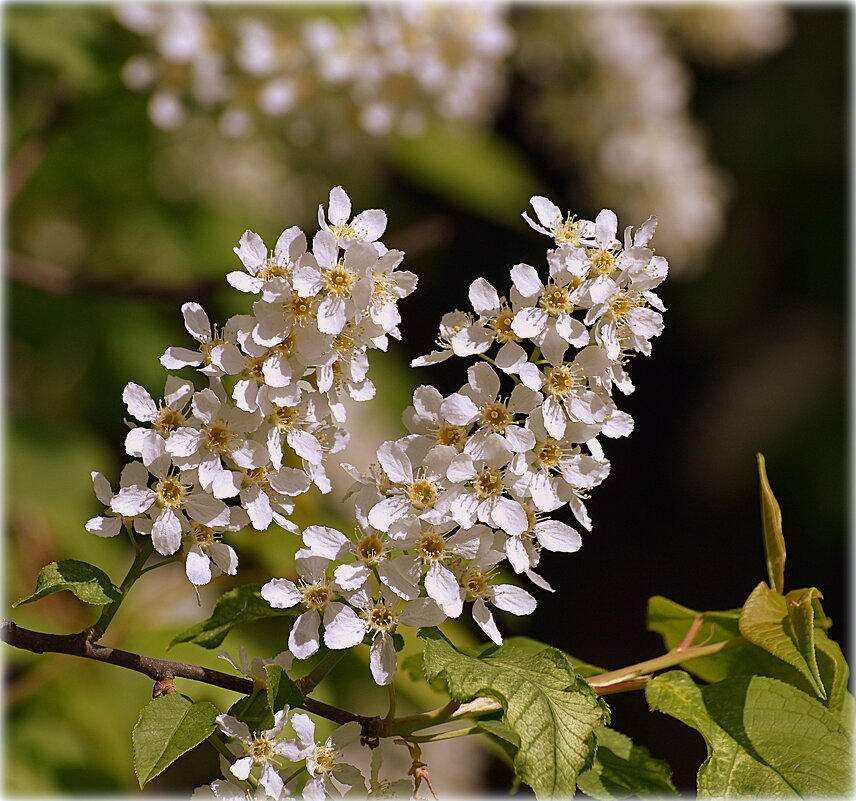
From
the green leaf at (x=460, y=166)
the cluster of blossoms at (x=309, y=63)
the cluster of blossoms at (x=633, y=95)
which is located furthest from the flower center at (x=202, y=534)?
the cluster of blossoms at (x=633, y=95)

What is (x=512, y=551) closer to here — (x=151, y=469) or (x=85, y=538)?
(x=151, y=469)

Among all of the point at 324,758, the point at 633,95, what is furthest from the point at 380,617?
the point at 633,95

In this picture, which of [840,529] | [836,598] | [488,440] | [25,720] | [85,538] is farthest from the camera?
[836,598]

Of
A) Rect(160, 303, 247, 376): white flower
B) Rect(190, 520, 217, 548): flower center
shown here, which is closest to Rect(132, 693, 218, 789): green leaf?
Rect(190, 520, 217, 548): flower center

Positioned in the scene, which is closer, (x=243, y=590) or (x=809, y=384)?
(x=243, y=590)

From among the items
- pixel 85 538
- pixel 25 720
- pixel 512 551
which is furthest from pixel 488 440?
pixel 85 538

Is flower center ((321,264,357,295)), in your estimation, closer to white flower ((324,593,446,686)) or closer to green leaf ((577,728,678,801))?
white flower ((324,593,446,686))
